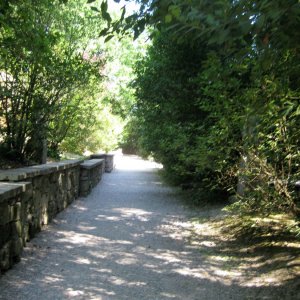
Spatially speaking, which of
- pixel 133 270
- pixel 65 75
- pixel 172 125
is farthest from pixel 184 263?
pixel 65 75

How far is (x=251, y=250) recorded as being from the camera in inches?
246

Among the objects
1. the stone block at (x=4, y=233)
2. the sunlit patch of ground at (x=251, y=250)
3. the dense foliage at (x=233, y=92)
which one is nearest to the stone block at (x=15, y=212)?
the stone block at (x=4, y=233)

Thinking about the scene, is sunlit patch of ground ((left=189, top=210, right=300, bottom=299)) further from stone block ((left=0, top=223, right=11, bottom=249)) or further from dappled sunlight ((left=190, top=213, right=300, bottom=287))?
stone block ((left=0, top=223, right=11, bottom=249))

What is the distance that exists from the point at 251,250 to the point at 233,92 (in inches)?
88.5

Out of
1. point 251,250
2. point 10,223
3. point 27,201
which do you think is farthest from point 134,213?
point 10,223

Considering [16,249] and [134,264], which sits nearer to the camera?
[16,249]

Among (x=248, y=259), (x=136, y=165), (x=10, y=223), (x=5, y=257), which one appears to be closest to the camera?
(x=5, y=257)

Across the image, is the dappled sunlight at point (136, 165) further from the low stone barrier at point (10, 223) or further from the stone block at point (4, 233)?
the stone block at point (4, 233)

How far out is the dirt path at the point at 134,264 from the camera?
456 centimetres

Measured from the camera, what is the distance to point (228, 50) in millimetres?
2645

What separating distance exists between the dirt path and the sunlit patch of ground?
→ 0.05ft

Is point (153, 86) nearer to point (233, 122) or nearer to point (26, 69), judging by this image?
point (26, 69)

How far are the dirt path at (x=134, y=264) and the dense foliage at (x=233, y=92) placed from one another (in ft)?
3.27

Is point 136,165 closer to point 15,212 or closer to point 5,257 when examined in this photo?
point 15,212
